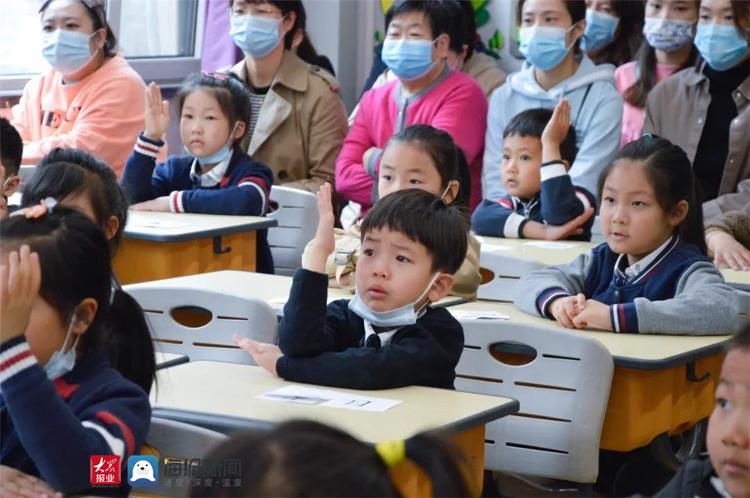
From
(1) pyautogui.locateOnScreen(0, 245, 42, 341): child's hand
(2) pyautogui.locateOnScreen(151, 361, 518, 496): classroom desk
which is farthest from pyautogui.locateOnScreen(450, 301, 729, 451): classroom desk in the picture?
(1) pyautogui.locateOnScreen(0, 245, 42, 341): child's hand

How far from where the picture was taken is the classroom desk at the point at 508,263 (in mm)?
3697

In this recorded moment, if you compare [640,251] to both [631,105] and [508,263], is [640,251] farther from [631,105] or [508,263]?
[631,105]

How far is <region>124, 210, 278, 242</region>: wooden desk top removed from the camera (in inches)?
159

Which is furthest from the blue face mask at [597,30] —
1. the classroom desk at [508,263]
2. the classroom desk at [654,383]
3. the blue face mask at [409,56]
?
the classroom desk at [654,383]

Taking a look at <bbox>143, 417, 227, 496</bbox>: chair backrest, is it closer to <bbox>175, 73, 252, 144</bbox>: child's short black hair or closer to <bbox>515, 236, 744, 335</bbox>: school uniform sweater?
<bbox>515, 236, 744, 335</bbox>: school uniform sweater

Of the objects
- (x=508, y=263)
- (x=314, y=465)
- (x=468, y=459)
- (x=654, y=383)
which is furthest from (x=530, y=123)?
(x=314, y=465)

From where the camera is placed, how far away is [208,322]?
3.13 metres

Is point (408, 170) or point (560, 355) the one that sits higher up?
point (408, 170)

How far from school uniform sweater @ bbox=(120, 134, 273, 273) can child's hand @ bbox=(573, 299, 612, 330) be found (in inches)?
68.5

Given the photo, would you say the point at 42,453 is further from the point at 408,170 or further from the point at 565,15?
the point at 565,15

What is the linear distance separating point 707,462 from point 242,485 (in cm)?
81

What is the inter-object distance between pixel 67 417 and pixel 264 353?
86 cm

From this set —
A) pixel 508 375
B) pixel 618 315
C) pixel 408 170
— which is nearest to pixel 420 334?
pixel 508 375

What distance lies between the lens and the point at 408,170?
12.1ft
